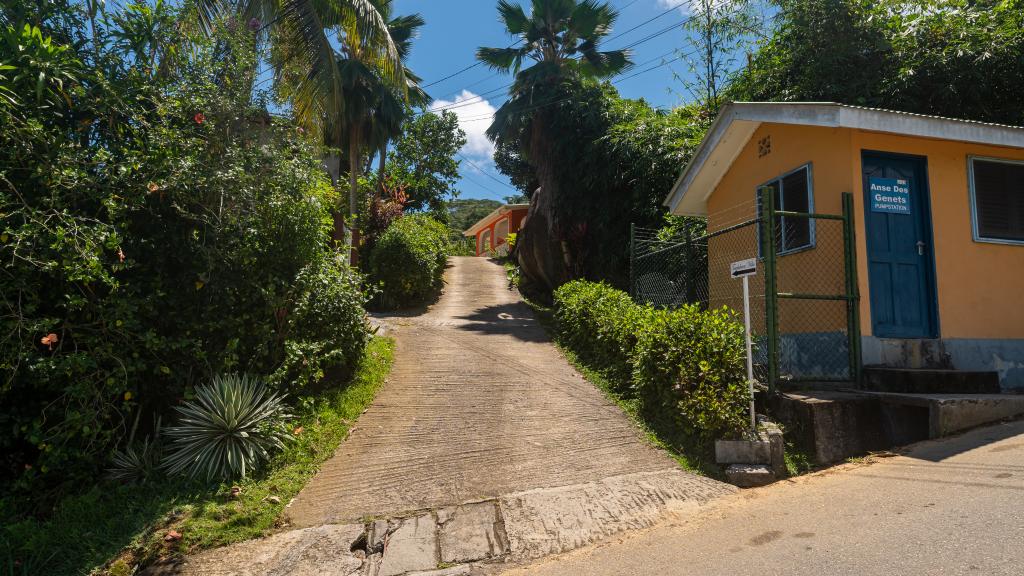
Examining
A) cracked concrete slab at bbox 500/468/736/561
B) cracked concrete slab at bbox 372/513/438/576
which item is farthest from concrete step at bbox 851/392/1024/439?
cracked concrete slab at bbox 372/513/438/576

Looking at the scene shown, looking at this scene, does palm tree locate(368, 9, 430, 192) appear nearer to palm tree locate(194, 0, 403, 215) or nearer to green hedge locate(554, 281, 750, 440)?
palm tree locate(194, 0, 403, 215)

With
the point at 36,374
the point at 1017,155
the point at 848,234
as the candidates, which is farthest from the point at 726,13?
the point at 36,374

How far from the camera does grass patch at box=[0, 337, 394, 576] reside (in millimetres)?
4434

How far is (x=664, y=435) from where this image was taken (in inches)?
246

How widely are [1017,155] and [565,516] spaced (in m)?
7.15

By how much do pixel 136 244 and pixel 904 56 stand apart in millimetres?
11631

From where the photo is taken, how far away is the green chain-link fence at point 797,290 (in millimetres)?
6195

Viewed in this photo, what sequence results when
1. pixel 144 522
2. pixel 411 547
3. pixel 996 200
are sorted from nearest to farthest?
pixel 411 547, pixel 144 522, pixel 996 200

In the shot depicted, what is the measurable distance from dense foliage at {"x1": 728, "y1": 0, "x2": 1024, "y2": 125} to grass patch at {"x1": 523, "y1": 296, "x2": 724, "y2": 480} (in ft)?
22.7

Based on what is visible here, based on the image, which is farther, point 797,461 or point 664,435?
point 664,435

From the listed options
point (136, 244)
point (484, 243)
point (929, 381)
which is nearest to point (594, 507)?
point (929, 381)

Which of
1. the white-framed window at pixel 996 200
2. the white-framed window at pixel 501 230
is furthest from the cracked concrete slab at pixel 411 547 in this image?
the white-framed window at pixel 501 230

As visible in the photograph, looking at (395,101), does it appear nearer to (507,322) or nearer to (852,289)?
(507,322)

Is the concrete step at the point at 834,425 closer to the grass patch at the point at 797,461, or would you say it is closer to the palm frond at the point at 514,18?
the grass patch at the point at 797,461
